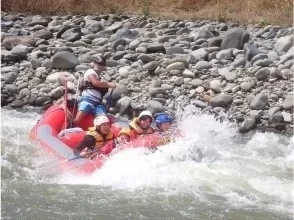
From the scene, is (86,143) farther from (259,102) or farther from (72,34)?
(72,34)

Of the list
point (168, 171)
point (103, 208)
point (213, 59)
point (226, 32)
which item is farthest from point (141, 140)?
point (226, 32)

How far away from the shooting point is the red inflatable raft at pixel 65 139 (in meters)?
7.06

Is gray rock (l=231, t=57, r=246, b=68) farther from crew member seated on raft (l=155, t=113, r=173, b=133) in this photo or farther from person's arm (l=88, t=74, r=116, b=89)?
crew member seated on raft (l=155, t=113, r=173, b=133)

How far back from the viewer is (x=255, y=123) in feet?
30.5

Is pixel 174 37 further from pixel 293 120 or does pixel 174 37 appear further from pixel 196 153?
pixel 196 153

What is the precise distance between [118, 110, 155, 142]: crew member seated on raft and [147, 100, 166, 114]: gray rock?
6.07ft

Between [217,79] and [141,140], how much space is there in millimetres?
Answer: 3497

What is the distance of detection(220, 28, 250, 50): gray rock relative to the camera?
38.3 feet

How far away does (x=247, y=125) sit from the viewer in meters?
9.20

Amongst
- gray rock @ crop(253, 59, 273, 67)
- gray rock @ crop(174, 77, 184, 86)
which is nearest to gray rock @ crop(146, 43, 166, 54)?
gray rock @ crop(174, 77, 184, 86)

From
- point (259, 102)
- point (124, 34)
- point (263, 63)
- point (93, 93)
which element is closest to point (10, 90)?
point (93, 93)

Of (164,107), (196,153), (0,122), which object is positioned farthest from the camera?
(164,107)

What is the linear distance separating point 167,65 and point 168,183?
15.3 ft

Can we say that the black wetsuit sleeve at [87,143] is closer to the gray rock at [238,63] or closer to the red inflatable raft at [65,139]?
the red inflatable raft at [65,139]
